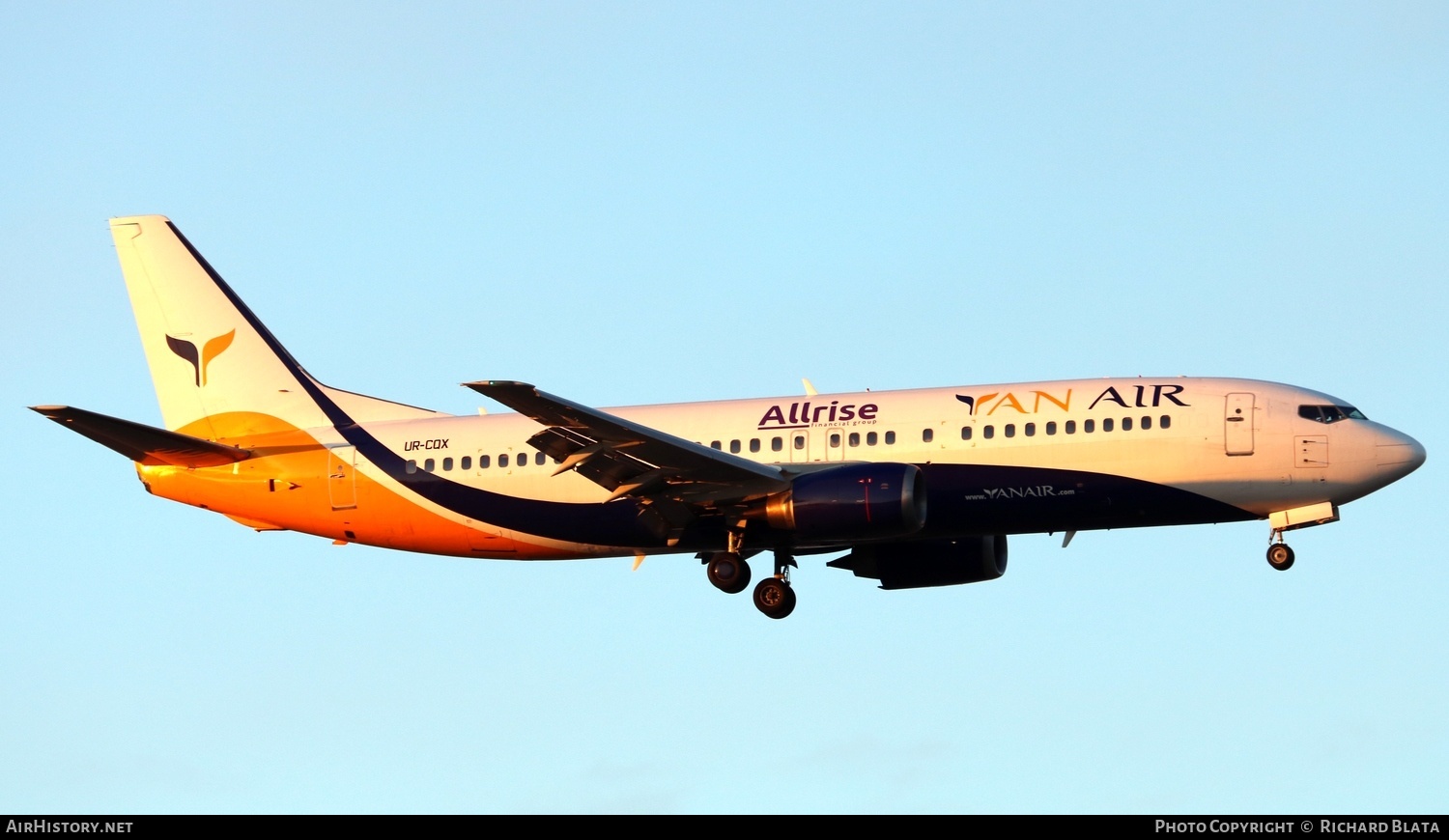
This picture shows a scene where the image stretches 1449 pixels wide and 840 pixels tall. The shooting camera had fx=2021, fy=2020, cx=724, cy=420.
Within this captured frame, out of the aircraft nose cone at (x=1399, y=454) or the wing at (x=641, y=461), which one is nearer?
the wing at (x=641, y=461)

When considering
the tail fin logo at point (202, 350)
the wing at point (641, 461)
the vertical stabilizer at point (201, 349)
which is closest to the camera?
the wing at point (641, 461)

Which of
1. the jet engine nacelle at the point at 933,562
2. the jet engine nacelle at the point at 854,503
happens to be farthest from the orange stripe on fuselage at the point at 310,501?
the jet engine nacelle at the point at 933,562

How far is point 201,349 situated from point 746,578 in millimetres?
15529

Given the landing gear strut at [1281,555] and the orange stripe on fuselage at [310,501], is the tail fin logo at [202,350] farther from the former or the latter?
the landing gear strut at [1281,555]

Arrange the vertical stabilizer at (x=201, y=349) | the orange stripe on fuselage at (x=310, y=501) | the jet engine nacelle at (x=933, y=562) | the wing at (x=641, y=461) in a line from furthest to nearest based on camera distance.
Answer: the vertical stabilizer at (x=201, y=349)
the jet engine nacelle at (x=933, y=562)
the orange stripe on fuselage at (x=310, y=501)
the wing at (x=641, y=461)

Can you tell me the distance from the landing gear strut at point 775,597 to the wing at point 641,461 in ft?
9.51

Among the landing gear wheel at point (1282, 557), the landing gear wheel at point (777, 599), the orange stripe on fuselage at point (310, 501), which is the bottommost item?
the landing gear wheel at point (777, 599)

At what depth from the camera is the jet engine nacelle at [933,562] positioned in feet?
158

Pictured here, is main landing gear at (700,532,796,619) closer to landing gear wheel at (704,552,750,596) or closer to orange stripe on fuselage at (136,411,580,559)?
landing gear wheel at (704,552,750,596)

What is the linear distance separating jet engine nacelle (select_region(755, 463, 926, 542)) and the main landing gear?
206 cm

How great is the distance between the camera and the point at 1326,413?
43.2 metres

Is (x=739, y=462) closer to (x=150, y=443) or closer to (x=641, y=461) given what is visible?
(x=641, y=461)
